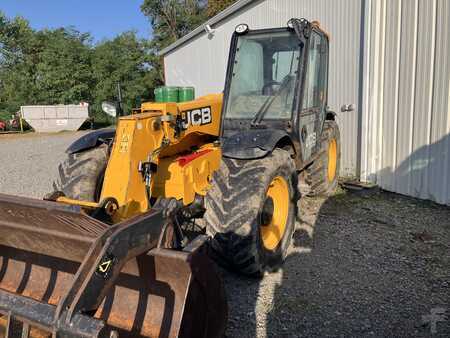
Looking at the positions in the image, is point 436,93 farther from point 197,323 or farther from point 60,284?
point 60,284

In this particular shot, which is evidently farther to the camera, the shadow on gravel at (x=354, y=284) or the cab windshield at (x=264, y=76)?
the cab windshield at (x=264, y=76)

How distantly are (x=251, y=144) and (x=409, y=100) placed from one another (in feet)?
11.8

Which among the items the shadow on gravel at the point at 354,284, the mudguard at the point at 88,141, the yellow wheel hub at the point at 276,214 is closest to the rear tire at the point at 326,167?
the shadow on gravel at the point at 354,284

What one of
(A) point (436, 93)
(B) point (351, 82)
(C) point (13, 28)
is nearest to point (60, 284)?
(A) point (436, 93)

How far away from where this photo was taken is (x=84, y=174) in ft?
14.2

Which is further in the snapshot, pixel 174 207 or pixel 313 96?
pixel 313 96

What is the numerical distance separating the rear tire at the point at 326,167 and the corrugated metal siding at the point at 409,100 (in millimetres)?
510

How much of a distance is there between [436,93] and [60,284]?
5396 mm

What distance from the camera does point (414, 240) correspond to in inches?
191

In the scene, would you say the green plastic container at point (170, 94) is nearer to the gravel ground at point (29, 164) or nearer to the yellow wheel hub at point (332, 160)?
the yellow wheel hub at point (332, 160)

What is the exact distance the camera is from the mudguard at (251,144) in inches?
151

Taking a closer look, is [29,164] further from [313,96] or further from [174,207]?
[174,207]

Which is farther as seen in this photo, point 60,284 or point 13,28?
point 13,28

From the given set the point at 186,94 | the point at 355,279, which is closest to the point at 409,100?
the point at 186,94
